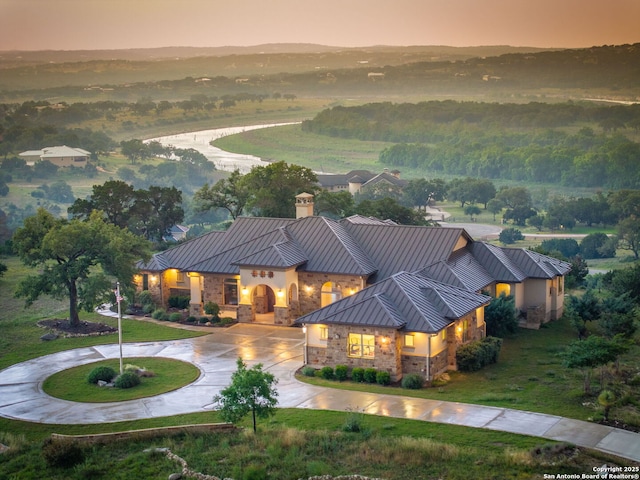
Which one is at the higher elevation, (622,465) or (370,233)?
(370,233)

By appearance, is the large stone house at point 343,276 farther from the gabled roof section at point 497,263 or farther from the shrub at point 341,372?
the shrub at point 341,372

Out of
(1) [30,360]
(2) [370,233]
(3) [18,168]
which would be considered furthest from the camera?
(3) [18,168]

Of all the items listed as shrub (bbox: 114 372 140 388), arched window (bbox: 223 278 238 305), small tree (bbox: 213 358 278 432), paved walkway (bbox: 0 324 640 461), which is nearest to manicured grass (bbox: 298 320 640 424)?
paved walkway (bbox: 0 324 640 461)

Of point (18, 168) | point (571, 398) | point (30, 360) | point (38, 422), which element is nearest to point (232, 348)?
point (30, 360)

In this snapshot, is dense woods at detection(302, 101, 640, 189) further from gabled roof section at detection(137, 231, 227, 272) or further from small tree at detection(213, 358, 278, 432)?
small tree at detection(213, 358, 278, 432)

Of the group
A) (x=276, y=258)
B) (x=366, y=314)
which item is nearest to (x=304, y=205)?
(x=276, y=258)

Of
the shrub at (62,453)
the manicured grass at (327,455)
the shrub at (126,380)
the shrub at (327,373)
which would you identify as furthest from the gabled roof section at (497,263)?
the shrub at (62,453)

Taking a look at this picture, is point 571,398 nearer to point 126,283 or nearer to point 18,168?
point 126,283
